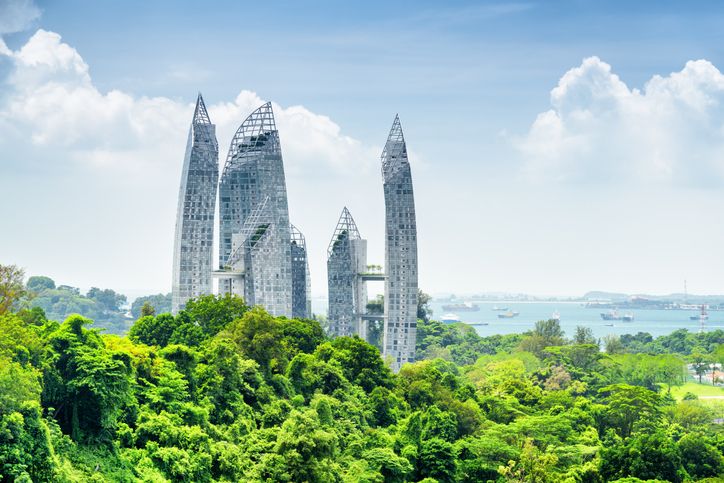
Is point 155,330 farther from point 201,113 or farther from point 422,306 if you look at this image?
point 422,306

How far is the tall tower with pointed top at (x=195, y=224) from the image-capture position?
177 ft

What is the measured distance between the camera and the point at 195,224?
54188mm

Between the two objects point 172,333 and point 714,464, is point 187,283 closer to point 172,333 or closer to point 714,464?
point 172,333

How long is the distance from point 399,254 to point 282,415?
89.2ft

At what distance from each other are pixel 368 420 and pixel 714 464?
12.3 metres

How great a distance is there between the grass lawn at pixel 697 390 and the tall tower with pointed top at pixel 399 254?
1526cm

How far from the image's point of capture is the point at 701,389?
66.9 m

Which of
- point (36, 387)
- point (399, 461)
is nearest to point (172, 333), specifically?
point (399, 461)

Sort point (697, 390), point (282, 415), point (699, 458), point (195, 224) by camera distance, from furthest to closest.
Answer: point (697, 390) < point (195, 224) < point (699, 458) < point (282, 415)

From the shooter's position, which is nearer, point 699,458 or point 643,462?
point 643,462

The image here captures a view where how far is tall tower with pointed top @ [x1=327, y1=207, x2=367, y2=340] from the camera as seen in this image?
63.4 meters

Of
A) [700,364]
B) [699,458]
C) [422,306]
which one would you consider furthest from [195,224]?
[700,364]

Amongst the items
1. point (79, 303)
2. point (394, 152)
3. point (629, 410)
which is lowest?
point (629, 410)

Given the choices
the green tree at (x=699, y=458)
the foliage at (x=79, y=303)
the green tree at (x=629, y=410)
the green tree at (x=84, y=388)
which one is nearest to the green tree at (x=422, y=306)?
the green tree at (x=629, y=410)
